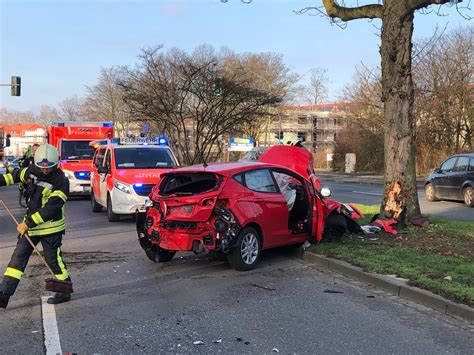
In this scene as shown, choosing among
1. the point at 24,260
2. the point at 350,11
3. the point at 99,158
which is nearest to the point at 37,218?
the point at 24,260

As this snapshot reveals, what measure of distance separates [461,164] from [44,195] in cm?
1411

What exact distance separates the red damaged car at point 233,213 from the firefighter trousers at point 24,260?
1.91 metres

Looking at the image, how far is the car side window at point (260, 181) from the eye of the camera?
25.0 ft

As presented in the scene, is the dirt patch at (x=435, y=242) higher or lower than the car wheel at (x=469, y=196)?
lower

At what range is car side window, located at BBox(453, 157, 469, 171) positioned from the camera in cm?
1603

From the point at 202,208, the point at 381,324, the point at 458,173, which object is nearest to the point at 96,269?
the point at 202,208

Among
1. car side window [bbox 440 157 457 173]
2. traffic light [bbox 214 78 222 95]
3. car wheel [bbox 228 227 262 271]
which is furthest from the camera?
traffic light [bbox 214 78 222 95]

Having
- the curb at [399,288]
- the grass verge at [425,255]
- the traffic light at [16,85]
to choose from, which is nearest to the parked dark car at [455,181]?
the grass verge at [425,255]

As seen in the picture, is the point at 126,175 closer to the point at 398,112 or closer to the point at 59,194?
the point at 398,112

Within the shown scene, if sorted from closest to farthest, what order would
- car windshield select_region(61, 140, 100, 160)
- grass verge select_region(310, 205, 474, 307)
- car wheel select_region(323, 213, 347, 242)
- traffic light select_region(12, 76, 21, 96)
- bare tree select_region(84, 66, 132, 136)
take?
grass verge select_region(310, 205, 474, 307)
car wheel select_region(323, 213, 347, 242)
car windshield select_region(61, 140, 100, 160)
traffic light select_region(12, 76, 21, 96)
bare tree select_region(84, 66, 132, 136)

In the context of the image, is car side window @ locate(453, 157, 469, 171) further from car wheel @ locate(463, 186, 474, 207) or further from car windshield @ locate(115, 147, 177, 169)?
car windshield @ locate(115, 147, 177, 169)

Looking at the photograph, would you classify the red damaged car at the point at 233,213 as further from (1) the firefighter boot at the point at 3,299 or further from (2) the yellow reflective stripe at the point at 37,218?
(1) the firefighter boot at the point at 3,299

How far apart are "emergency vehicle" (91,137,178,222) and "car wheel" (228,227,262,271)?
14.8 ft

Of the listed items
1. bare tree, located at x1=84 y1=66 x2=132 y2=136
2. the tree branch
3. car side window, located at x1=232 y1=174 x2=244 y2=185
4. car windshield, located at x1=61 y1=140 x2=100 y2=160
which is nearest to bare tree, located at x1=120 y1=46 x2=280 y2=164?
car windshield, located at x1=61 y1=140 x2=100 y2=160
